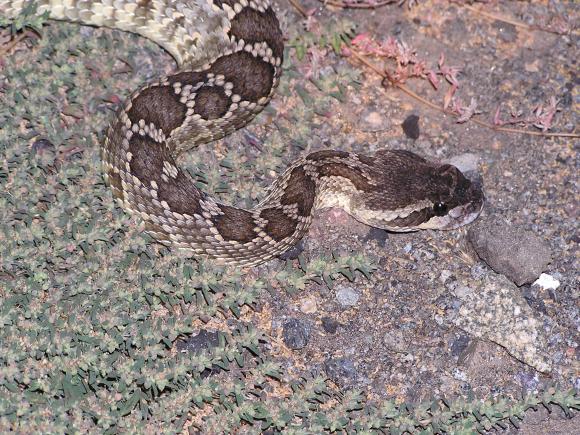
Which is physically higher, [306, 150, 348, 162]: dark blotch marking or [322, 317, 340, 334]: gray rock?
[306, 150, 348, 162]: dark blotch marking

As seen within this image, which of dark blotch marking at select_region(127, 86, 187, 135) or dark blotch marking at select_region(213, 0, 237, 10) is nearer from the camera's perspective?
dark blotch marking at select_region(127, 86, 187, 135)

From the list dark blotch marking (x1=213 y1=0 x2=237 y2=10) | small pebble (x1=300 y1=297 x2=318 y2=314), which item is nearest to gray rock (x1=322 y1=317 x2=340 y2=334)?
small pebble (x1=300 y1=297 x2=318 y2=314)

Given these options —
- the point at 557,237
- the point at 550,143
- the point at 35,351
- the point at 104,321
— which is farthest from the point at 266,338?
the point at 550,143

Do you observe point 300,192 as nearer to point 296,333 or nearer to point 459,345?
point 296,333

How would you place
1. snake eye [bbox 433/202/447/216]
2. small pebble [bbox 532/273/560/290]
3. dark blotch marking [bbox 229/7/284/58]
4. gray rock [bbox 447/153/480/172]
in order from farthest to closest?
gray rock [bbox 447/153/480/172] < dark blotch marking [bbox 229/7/284/58] < small pebble [bbox 532/273/560/290] < snake eye [bbox 433/202/447/216]

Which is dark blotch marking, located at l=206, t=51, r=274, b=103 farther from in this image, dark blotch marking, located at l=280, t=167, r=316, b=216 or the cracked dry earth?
dark blotch marking, located at l=280, t=167, r=316, b=216

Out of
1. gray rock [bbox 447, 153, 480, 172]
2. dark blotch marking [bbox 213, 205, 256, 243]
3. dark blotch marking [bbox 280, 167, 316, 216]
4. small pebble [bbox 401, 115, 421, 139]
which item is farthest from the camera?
small pebble [bbox 401, 115, 421, 139]

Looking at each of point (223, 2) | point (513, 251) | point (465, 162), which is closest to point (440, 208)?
point (513, 251)
